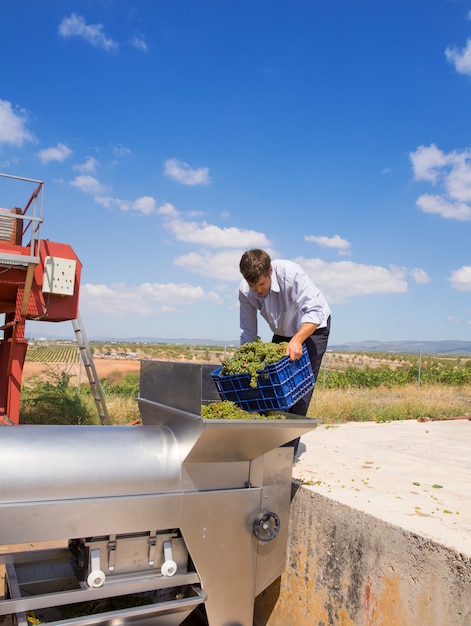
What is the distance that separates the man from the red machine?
3814 mm

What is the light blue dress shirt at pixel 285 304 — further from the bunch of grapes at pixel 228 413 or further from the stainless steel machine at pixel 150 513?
the stainless steel machine at pixel 150 513

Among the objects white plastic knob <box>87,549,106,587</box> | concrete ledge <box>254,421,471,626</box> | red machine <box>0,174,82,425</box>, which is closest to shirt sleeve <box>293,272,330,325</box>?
concrete ledge <box>254,421,471,626</box>

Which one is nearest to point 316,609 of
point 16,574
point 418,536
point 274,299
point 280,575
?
point 280,575

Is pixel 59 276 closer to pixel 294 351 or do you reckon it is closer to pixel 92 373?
pixel 92 373

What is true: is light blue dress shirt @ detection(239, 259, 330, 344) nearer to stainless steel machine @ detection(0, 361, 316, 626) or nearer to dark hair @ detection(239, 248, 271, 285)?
dark hair @ detection(239, 248, 271, 285)

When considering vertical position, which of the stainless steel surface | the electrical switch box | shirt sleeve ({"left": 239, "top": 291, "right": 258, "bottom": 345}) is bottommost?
the stainless steel surface

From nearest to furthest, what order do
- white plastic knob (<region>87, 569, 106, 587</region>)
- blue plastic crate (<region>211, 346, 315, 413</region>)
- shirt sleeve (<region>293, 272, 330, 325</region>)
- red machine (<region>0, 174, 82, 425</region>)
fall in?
white plastic knob (<region>87, 569, 106, 587</region>) → blue plastic crate (<region>211, 346, 315, 413</region>) → shirt sleeve (<region>293, 272, 330, 325</region>) → red machine (<region>0, 174, 82, 425</region>)

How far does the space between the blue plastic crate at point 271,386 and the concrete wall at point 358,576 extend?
690 mm

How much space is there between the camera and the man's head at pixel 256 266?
4.09 metres

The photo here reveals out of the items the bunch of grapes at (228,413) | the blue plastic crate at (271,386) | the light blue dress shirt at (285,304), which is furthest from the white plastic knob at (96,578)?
the light blue dress shirt at (285,304)

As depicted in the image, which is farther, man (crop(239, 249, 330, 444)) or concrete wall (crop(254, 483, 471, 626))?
man (crop(239, 249, 330, 444))

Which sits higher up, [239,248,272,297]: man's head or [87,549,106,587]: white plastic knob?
[239,248,272,297]: man's head

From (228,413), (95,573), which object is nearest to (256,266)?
(228,413)

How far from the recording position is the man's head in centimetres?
409
